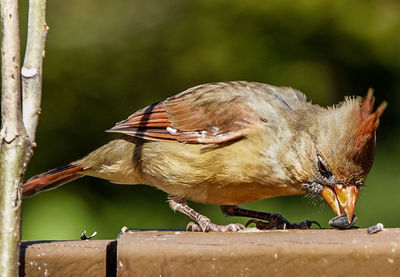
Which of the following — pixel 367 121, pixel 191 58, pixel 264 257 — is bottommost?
pixel 264 257

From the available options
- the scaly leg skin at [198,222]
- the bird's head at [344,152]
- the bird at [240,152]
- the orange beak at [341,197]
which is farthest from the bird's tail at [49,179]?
the orange beak at [341,197]

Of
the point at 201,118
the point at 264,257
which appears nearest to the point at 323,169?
the point at 201,118

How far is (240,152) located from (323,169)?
0.48 metres

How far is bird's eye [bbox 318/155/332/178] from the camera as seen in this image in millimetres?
3471

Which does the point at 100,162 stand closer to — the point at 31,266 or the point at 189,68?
the point at 189,68

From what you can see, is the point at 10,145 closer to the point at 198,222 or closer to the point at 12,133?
the point at 12,133

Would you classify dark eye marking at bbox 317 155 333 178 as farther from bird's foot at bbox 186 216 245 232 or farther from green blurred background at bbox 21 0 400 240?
green blurred background at bbox 21 0 400 240

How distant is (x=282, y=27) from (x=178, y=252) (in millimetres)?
3219

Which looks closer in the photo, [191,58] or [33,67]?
[33,67]

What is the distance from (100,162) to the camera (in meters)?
4.37

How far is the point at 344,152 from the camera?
3.36 meters

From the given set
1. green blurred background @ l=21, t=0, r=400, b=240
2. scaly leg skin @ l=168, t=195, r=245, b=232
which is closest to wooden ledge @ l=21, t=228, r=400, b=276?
scaly leg skin @ l=168, t=195, r=245, b=232

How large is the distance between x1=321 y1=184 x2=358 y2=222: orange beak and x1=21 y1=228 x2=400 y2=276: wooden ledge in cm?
86

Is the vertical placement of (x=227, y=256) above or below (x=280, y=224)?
below
